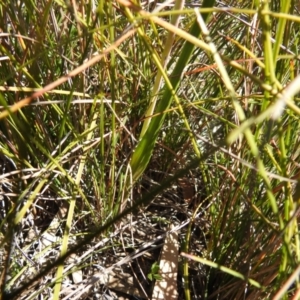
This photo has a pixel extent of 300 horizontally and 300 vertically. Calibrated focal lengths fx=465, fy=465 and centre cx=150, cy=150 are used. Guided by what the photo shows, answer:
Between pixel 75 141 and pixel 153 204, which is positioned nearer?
pixel 75 141

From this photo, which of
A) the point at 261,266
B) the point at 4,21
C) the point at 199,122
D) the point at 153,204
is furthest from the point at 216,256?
the point at 4,21

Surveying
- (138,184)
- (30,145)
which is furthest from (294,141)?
(30,145)

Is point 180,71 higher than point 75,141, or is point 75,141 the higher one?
point 180,71

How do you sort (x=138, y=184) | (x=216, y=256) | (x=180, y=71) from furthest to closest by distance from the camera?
(x=138, y=184), (x=216, y=256), (x=180, y=71)

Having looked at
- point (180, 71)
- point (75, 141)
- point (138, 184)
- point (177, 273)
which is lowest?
point (177, 273)

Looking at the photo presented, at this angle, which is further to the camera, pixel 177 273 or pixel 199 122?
pixel 199 122

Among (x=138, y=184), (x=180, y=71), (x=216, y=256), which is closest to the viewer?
(x=180, y=71)

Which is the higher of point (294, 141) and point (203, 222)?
point (294, 141)

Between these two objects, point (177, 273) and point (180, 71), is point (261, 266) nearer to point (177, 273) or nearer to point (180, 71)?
point (177, 273)

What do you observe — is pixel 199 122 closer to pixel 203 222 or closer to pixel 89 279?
pixel 203 222
